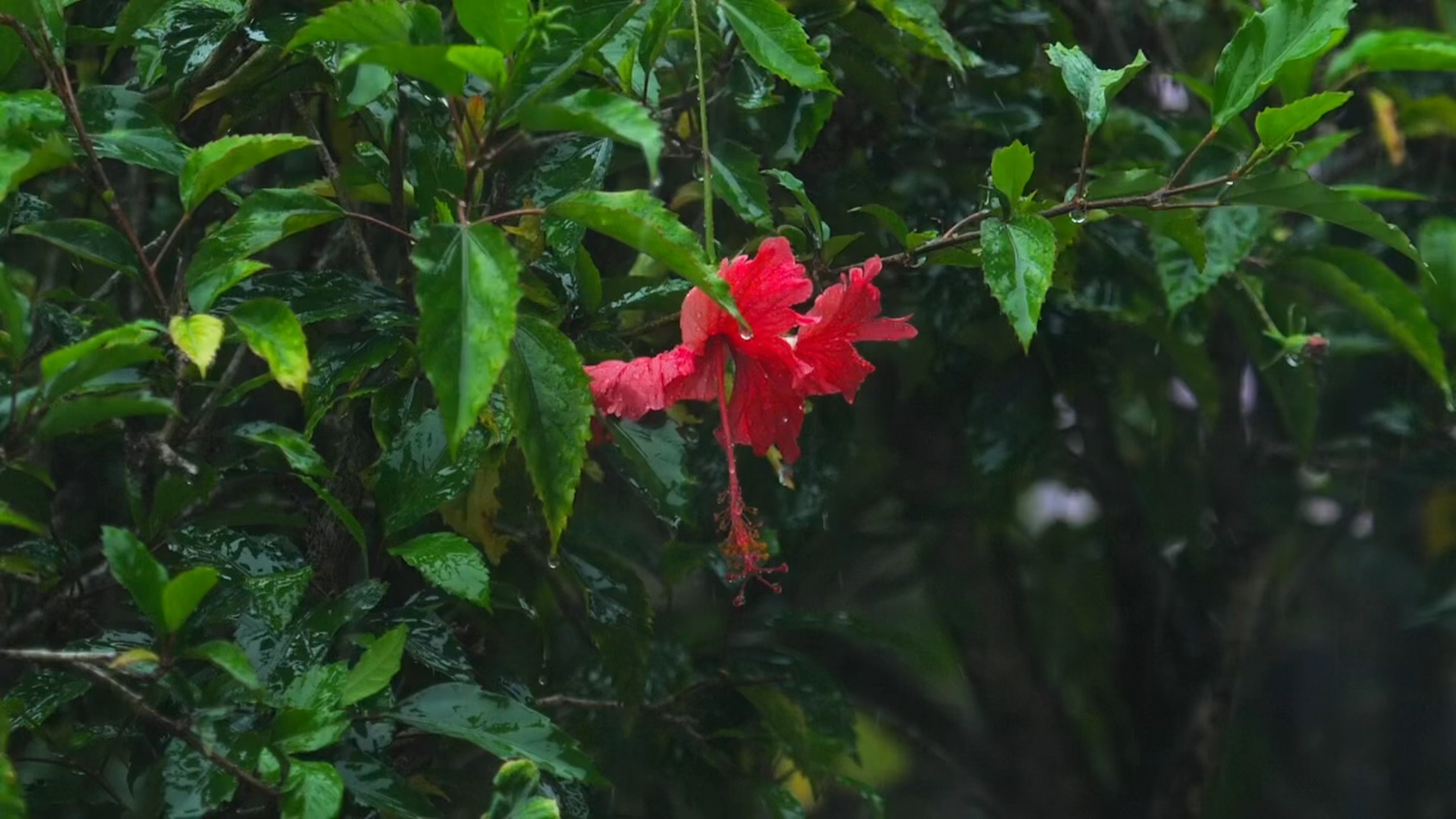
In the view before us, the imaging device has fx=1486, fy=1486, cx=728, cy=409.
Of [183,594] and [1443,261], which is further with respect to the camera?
[1443,261]

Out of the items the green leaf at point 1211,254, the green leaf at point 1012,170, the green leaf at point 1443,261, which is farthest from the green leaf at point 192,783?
the green leaf at point 1443,261

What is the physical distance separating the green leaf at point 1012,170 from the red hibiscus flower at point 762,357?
0.33 ft

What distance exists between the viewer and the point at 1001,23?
4.95 feet

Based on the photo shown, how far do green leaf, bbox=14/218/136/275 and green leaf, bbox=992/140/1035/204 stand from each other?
55 cm

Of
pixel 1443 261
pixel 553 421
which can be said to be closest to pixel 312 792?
pixel 553 421

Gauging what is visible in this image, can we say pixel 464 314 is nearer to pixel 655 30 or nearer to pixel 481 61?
pixel 481 61

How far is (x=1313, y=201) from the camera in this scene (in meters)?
1.01

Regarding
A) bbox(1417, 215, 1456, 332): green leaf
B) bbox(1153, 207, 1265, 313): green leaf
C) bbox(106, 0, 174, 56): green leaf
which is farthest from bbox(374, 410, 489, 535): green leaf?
bbox(1417, 215, 1456, 332): green leaf

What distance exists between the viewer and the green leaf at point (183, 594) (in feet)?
2.65

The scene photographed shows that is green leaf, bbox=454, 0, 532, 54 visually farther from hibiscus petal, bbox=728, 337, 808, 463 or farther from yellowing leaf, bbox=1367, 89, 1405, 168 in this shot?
yellowing leaf, bbox=1367, 89, 1405, 168

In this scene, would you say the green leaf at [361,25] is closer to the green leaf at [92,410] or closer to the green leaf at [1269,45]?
the green leaf at [92,410]

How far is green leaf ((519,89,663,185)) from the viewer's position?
0.75 meters

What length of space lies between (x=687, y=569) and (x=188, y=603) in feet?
2.03

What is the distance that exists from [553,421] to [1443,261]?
1110 millimetres
